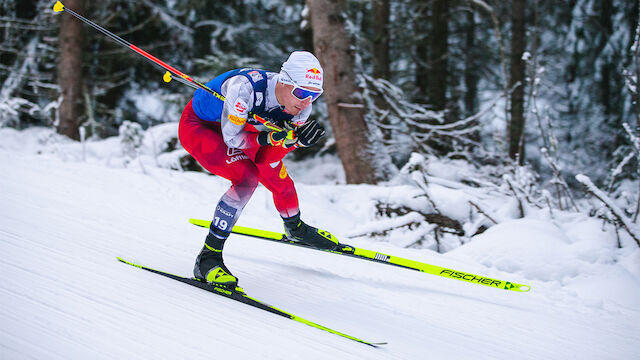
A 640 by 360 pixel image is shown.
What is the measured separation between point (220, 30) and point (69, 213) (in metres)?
8.32

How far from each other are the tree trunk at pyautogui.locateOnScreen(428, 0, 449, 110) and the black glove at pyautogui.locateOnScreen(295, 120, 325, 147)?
328 inches

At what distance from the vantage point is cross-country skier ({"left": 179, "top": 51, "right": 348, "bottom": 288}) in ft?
9.68

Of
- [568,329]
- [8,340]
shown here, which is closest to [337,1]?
[568,329]

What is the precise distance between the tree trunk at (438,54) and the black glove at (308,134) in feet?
27.4

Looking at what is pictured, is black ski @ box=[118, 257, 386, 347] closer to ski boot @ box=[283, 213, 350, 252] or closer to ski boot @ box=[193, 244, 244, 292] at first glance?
ski boot @ box=[193, 244, 244, 292]

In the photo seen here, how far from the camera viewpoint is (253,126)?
3211mm

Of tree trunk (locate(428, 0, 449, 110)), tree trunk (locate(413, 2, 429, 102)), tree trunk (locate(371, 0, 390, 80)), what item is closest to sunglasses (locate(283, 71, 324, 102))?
tree trunk (locate(371, 0, 390, 80))

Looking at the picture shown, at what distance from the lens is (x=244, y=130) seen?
318cm

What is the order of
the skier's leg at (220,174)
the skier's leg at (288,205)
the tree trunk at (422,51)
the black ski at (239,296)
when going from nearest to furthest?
the black ski at (239,296), the skier's leg at (220,174), the skier's leg at (288,205), the tree trunk at (422,51)

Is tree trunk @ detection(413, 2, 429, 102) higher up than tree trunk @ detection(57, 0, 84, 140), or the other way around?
tree trunk @ detection(413, 2, 429, 102)

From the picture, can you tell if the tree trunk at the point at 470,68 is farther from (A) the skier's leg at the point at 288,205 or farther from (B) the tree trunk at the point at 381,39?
(A) the skier's leg at the point at 288,205

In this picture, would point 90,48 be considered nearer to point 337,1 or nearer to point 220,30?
point 220,30

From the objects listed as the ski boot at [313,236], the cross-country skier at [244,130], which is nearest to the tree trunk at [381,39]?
the ski boot at [313,236]

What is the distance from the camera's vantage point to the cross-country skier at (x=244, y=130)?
9.68 ft
